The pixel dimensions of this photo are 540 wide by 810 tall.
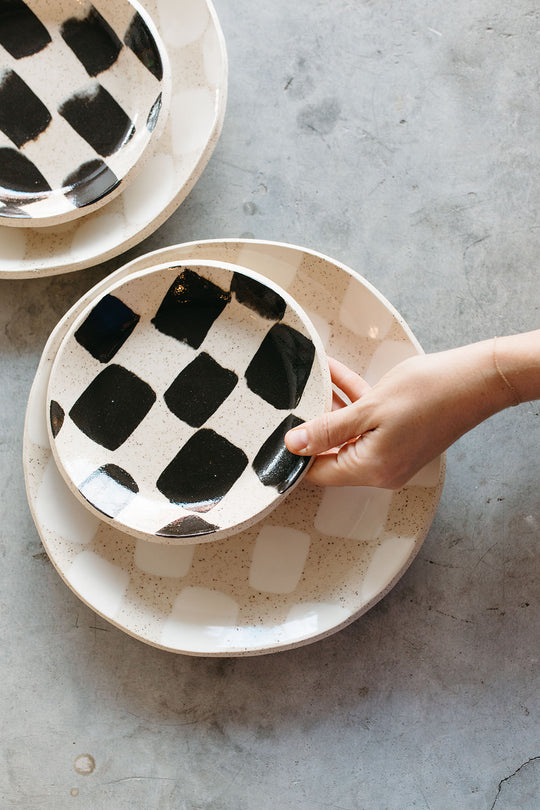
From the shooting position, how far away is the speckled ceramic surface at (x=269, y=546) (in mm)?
1047

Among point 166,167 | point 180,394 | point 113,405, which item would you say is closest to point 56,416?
point 113,405

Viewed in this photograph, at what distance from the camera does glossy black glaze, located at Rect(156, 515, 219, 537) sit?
0.98 meters

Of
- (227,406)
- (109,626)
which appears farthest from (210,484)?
(109,626)

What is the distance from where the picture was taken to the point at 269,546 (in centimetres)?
108

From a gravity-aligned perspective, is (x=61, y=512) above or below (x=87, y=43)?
below

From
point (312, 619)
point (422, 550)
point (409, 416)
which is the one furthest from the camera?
point (422, 550)

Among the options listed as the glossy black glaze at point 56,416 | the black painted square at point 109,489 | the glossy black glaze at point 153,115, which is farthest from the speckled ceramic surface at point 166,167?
the black painted square at point 109,489

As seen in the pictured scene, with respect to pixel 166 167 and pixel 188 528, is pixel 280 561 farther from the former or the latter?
pixel 166 167

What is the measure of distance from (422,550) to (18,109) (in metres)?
1.09

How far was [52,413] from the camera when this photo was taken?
3.37 ft

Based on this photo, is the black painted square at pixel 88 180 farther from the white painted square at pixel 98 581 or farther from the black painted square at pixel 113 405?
the white painted square at pixel 98 581

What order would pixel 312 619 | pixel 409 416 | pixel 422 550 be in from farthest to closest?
pixel 422 550
pixel 312 619
pixel 409 416

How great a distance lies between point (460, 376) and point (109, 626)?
31.8 inches

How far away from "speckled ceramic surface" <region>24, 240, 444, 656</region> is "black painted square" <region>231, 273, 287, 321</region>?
54 millimetres
